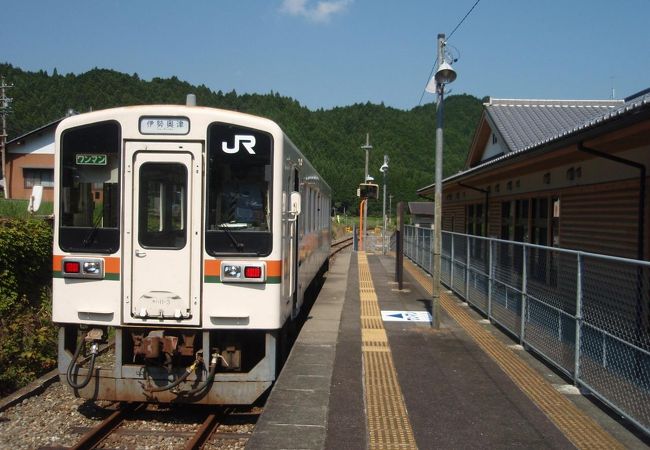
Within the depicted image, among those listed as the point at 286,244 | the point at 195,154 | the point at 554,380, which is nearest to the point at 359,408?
the point at 286,244

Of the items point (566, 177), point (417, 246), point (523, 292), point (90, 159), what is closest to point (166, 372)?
point (90, 159)

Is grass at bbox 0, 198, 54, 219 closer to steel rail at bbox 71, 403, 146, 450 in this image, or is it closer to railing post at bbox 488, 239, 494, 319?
steel rail at bbox 71, 403, 146, 450

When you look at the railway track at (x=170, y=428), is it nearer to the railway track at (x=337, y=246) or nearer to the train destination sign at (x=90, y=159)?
the train destination sign at (x=90, y=159)

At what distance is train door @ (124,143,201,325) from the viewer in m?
5.52

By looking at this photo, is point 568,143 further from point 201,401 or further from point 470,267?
point 201,401

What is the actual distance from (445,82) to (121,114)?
4.84 m

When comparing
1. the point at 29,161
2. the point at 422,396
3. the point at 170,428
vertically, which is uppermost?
the point at 29,161

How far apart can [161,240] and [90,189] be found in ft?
2.81

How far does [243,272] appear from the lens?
5.54m

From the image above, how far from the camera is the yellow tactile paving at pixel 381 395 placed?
457 centimetres

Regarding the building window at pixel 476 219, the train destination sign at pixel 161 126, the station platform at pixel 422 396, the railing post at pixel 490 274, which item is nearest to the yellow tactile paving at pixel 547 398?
the station platform at pixel 422 396

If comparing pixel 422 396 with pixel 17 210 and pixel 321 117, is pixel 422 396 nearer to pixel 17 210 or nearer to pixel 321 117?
pixel 17 210

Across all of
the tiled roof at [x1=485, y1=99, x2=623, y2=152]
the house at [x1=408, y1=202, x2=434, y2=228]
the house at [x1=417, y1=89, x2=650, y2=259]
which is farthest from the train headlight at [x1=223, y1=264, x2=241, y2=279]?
the house at [x1=408, y1=202, x2=434, y2=228]

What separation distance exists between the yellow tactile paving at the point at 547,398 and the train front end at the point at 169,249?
249cm
